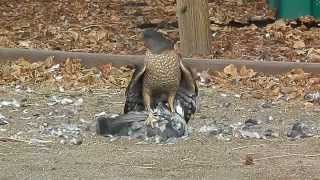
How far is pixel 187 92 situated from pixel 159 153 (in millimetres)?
702

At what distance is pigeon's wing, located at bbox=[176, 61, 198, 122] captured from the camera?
241 inches

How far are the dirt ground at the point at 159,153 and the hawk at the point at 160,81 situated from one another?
284mm

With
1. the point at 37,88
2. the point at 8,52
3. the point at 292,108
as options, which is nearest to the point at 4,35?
the point at 8,52

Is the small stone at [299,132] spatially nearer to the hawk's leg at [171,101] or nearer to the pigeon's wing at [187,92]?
the pigeon's wing at [187,92]

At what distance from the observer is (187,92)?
630 cm

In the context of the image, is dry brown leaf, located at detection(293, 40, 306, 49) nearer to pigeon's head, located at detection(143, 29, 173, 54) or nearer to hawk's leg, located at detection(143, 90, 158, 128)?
hawk's leg, located at detection(143, 90, 158, 128)

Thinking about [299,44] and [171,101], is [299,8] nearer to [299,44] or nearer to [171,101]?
[299,44]

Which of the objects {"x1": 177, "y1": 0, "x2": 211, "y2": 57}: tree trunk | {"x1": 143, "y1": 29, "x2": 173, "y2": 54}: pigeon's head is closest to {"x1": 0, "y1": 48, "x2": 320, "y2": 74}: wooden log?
{"x1": 177, "y1": 0, "x2": 211, "y2": 57}: tree trunk

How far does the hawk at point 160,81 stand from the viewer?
19.3 feet

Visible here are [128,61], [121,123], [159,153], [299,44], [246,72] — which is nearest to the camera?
[159,153]

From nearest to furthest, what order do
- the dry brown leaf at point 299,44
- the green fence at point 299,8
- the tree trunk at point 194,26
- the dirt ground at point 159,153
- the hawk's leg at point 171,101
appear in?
1. the dirt ground at point 159,153
2. the hawk's leg at point 171,101
3. the tree trunk at point 194,26
4. the dry brown leaf at point 299,44
5. the green fence at point 299,8

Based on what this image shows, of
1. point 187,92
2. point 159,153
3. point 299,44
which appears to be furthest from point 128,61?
point 159,153

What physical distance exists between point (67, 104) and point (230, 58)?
2604mm

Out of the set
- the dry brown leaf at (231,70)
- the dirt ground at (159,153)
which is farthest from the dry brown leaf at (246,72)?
the dirt ground at (159,153)
